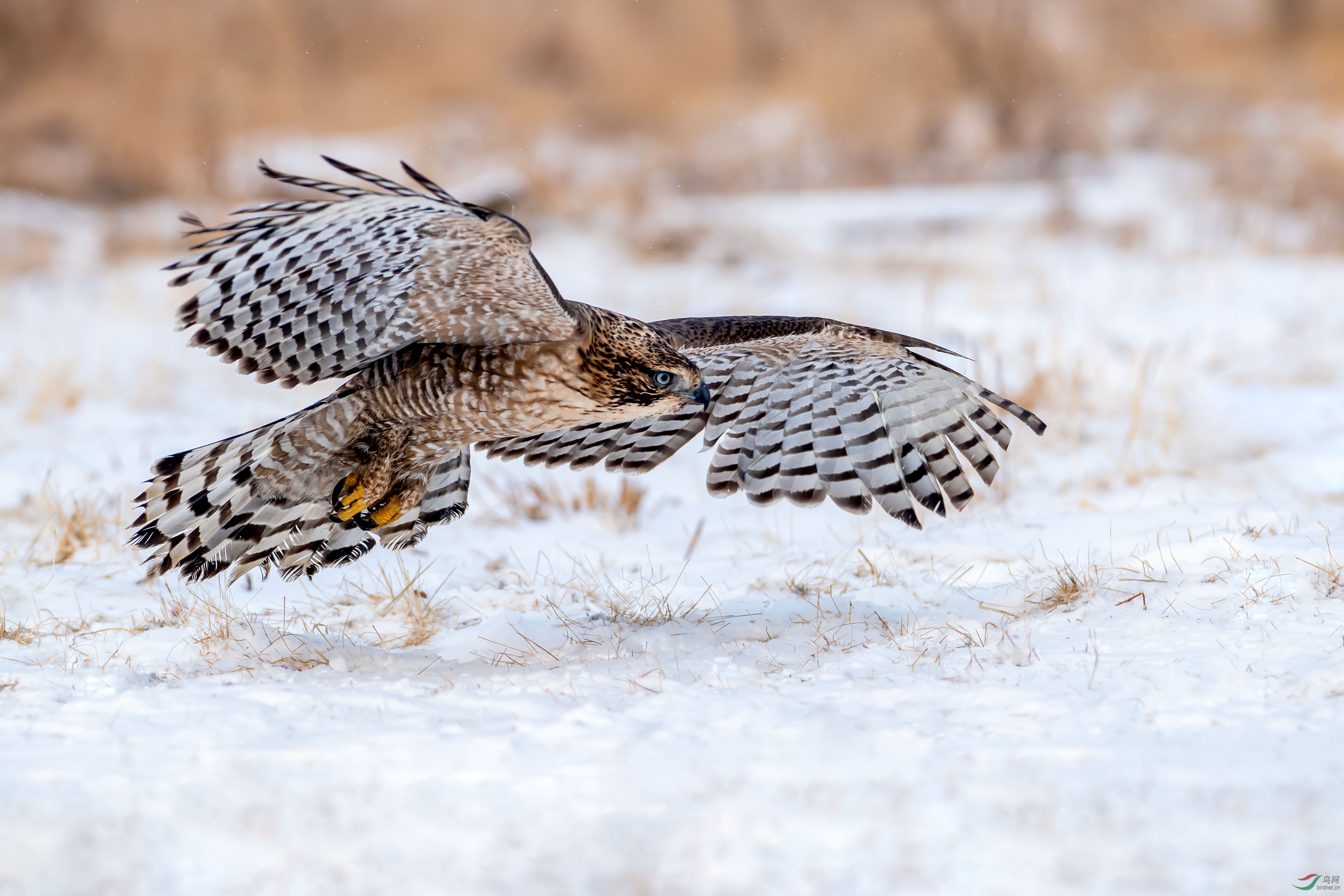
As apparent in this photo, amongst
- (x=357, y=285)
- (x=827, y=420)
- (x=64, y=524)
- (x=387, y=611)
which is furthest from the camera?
(x=64, y=524)

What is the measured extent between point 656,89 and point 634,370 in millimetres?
26248

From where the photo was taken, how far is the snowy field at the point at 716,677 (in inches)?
94.1

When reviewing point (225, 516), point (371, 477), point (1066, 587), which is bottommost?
point (1066, 587)

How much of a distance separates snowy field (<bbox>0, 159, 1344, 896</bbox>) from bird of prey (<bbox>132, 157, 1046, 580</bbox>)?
0.41 m

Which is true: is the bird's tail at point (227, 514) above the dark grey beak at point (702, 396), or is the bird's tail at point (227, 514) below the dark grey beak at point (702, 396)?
below

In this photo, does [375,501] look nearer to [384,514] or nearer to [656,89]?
[384,514]

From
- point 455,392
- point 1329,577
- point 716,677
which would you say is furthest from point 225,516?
point 1329,577

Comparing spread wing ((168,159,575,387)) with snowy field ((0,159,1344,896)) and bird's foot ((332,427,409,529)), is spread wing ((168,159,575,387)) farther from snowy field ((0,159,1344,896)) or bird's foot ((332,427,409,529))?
snowy field ((0,159,1344,896))

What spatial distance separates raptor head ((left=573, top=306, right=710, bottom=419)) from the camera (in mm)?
3936

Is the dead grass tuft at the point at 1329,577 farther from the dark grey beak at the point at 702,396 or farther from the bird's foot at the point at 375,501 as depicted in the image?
the bird's foot at the point at 375,501

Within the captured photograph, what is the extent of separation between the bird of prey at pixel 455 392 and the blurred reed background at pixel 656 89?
11.5 m

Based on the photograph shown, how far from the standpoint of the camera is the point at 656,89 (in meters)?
28.7

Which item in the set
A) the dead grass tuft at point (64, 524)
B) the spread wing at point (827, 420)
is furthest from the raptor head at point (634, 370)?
the dead grass tuft at point (64, 524)

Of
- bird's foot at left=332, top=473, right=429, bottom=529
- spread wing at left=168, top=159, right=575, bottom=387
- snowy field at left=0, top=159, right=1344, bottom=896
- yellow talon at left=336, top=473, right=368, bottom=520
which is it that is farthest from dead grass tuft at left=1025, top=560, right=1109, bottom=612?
yellow talon at left=336, top=473, right=368, bottom=520
